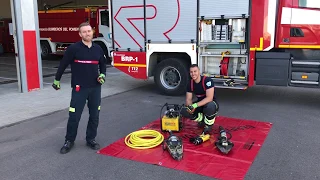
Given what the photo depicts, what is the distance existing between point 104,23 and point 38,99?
8693mm

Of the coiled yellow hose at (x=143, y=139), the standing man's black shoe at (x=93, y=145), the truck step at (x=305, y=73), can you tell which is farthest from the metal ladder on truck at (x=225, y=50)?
the standing man's black shoe at (x=93, y=145)

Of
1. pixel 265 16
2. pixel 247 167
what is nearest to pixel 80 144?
pixel 247 167

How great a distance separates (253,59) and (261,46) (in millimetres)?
322

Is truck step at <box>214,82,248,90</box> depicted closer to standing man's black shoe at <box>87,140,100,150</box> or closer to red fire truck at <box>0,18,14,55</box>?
standing man's black shoe at <box>87,140,100,150</box>

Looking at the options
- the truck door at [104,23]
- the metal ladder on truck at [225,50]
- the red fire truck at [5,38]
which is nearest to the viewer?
the metal ladder on truck at [225,50]

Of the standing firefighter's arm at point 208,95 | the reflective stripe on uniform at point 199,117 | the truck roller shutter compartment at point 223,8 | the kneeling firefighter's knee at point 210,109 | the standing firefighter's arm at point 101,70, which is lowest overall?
the reflective stripe on uniform at point 199,117

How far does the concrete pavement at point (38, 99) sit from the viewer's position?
6971 millimetres

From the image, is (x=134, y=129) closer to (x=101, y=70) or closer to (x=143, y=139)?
(x=143, y=139)

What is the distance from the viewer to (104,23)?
16375 millimetres

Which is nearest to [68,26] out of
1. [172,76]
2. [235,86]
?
[172,76]

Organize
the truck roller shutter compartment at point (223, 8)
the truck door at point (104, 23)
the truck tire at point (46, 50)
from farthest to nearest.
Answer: the truck tire at point (46, 50), the truck door at point (104, 23), the truck roller shutter compartment at point (223, 8)

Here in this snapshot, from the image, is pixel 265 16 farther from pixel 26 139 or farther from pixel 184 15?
pixel 26 139

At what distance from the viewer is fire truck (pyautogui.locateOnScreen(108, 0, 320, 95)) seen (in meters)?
7.10

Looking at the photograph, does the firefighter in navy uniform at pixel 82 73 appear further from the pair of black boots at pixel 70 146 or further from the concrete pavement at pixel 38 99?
the concrete pavement at pixel 38 99
